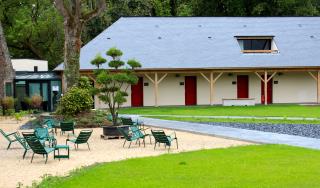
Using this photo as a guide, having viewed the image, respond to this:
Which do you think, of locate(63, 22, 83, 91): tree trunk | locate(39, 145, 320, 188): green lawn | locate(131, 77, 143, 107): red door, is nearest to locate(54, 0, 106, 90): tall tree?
locate(63, 22, 83, 91): tree trunk

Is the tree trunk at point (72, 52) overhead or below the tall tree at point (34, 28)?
below

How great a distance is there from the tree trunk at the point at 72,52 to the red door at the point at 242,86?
14581 mm

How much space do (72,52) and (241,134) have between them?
10.8 m

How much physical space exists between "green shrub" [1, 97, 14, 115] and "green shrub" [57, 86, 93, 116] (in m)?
6.36

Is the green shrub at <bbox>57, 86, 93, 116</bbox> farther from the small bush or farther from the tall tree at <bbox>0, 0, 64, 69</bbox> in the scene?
the tall tree at <bbox>0, 0, 64, 69</bbox>

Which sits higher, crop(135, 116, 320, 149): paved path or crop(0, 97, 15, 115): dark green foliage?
crop(0, 97, 15, 115): dark green foliage

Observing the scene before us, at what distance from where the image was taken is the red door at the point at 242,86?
39.9 meters

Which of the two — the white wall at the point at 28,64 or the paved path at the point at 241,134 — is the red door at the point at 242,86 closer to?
the paved path at the point at 241,134

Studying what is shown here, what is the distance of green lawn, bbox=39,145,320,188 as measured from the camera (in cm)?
1130

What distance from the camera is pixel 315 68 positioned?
38562 millimetres

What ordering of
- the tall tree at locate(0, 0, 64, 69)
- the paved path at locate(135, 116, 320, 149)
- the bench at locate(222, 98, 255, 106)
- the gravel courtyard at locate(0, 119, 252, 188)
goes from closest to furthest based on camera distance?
the gravel courtyard at locate(0, 119, 252, 188) → the paved path at locate(135, 116, 320, 149) → the bench at locate(222, 98, 255, 106) → the tall tree at locate(0, 0, 64, 69)

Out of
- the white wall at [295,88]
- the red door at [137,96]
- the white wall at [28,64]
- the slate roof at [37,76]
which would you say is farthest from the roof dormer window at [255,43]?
the white wall at [28,64]

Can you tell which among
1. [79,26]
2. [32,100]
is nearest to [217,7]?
[32,100]

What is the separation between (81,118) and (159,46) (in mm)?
13496
